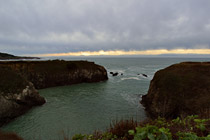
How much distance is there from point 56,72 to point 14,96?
23.0 meters

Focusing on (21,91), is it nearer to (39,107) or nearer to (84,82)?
(39,107)

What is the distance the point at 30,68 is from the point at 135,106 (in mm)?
37308

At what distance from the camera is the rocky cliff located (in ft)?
55.2

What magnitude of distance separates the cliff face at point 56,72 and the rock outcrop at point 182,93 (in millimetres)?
28594

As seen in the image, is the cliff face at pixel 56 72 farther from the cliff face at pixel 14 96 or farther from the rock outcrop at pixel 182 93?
the rock outcrop at pixel 182 93

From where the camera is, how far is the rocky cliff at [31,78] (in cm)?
1682

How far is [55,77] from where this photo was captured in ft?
128

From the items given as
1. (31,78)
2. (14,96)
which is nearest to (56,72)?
(31,78)

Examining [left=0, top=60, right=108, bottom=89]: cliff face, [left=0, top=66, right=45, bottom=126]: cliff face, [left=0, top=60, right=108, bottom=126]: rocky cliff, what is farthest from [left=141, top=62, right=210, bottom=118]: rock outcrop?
[left=0, top=60, right=108, bottom=89]: cliff face

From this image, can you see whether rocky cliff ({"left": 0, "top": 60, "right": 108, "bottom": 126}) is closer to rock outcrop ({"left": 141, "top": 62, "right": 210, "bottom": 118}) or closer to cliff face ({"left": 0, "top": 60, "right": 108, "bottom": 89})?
cliff face ({"left": 0, "top": 60, "right": 108, "bottom": 89})

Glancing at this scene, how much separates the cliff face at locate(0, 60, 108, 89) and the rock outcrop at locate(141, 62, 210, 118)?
93.8 feet

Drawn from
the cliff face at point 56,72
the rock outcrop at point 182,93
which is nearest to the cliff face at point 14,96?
the cliff face at point 56,72

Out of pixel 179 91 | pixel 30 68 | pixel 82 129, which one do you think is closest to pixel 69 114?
pixel 82 129

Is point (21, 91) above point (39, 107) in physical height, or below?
above
